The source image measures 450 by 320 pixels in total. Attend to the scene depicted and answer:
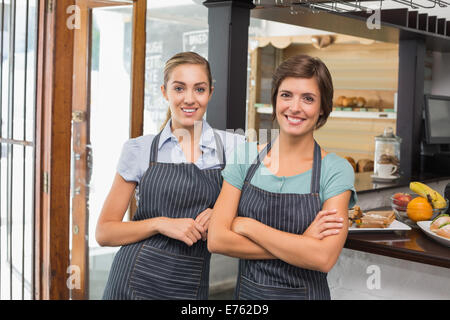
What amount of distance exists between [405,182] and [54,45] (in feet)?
7.67

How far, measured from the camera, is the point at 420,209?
7.46 feet

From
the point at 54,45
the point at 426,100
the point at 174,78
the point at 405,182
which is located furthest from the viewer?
the point at 426,100

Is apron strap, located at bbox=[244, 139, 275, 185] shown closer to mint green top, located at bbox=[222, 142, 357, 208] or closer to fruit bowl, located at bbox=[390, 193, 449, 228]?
mint green top, located at bbox=[222, 142, 357, 208]

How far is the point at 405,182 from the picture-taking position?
3.57 m

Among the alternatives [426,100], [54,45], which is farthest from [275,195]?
[426,100]

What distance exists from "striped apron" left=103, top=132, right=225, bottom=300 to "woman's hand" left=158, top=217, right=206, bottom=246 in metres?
0.06

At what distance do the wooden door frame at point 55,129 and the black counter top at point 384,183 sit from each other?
1.41 meters

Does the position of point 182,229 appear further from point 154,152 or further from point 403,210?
point 403,210

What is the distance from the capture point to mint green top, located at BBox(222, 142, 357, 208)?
5.24 ft

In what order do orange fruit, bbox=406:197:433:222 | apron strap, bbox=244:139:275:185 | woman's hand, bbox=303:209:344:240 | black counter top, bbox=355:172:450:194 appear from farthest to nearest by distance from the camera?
1. black counter top, bbox=355:172:450:194
2. orange fruit, bbox=406:197:433:222
3. apron strap, bbox=244:139:275:185
4. woman's hand, bbox=303:209:344:240

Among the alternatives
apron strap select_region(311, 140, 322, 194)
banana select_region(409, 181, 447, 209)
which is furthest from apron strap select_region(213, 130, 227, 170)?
banana select_region(409, 181, 447, 209)
